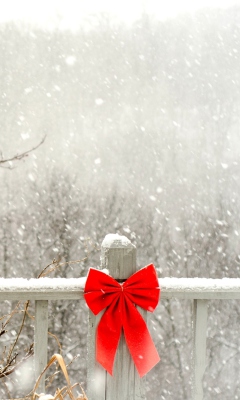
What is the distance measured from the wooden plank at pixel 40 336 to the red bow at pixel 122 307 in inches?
5.5

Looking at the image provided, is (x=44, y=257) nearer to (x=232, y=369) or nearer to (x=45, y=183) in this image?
(x=45, y=183)

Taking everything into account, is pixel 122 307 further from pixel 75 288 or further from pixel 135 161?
pixel 135 161

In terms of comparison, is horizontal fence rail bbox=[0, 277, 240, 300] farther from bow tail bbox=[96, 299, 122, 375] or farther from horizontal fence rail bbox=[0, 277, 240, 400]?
bow tail bbox=[96, 299, 122, 375]

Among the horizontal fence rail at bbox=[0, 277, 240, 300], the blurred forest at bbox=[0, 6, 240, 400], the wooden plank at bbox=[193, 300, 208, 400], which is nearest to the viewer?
the horizontal fence rail at bbox=[0, 277, 240, 300]

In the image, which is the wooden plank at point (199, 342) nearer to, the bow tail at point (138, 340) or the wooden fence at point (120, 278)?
the wooden fence at point (120, 278)

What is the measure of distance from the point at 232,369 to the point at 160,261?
4.72 m

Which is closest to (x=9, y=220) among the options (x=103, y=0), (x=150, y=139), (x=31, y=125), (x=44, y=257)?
(x=44, y=257)

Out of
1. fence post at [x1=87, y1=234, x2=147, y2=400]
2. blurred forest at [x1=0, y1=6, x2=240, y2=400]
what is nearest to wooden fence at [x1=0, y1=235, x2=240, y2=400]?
fence post at [x1=87, y1=234, x2=147, y2=400]

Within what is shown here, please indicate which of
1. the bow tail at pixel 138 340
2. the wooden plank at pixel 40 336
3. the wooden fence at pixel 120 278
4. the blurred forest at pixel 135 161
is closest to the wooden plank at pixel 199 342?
the wooden fence at pixel 120 278

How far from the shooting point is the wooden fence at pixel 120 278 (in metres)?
1.53

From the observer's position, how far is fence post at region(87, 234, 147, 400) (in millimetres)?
1553

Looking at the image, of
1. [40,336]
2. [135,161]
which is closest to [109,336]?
[40,336]

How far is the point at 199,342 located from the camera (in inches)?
64.1

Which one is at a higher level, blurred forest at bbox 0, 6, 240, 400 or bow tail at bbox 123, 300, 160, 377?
blurred forest at bbox 0, 6, 240, 400
